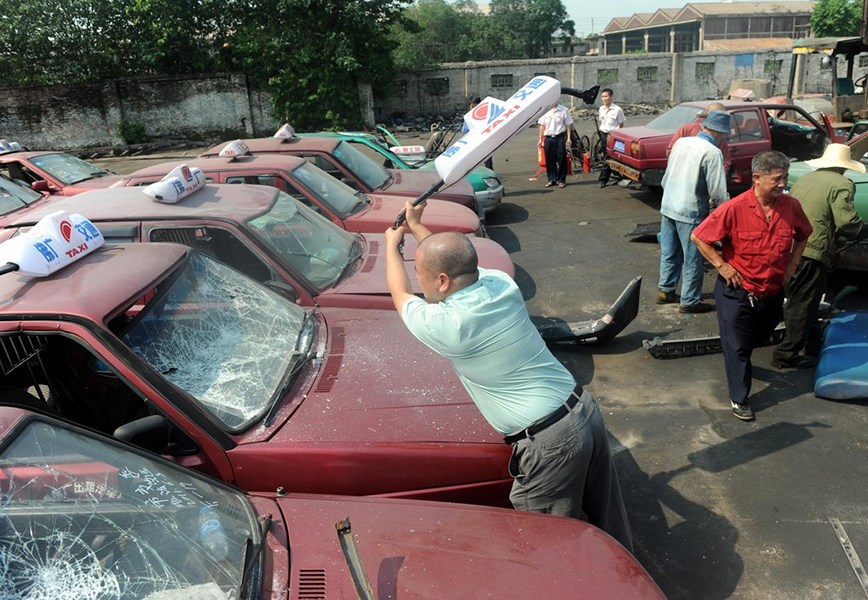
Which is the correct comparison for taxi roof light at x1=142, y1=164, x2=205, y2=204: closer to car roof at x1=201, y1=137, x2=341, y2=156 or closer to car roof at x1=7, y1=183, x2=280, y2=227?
car roof at x1=7, y1=183, x2=280, y2=227

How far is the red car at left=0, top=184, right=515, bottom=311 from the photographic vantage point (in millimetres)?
4207

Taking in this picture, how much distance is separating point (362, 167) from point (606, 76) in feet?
70.8

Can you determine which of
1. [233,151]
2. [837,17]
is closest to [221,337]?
[233,151]

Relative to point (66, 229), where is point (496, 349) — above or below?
below

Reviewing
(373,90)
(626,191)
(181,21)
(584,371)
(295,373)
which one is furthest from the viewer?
(373,90)

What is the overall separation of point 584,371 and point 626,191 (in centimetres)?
686

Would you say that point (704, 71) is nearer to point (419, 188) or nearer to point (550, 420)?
point (419, 188)

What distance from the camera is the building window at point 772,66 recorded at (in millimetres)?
26327

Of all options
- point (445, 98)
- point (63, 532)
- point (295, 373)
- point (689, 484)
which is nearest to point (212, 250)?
point (295, 373)

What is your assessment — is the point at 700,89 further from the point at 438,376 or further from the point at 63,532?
the point at 63,532

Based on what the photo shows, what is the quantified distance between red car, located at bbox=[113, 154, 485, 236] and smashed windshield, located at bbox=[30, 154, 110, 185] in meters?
3.60

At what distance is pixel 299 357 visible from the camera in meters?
3.16

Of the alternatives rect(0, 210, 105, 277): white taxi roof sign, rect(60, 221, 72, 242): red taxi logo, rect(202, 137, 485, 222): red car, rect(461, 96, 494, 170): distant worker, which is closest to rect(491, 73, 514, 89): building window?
rect(461, 96, 494, 170): distant worker

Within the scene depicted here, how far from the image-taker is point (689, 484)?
11.8ft
